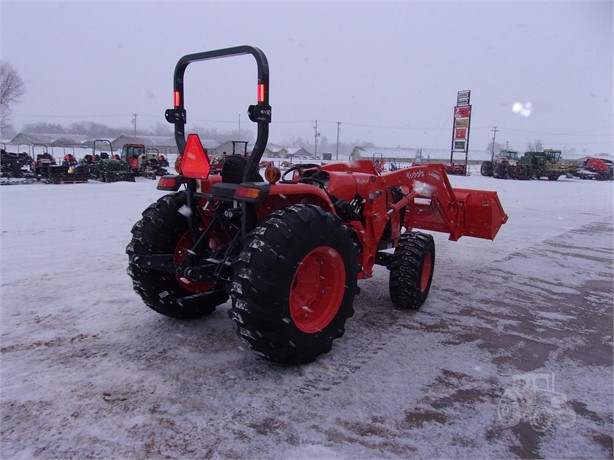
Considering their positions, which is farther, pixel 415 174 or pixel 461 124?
pixel 461 124

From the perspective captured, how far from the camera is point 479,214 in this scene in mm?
6258

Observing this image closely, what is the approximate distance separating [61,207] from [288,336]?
10124mm

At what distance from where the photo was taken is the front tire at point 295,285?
2.93m

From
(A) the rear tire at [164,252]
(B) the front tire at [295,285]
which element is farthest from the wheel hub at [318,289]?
(A) the rear tire at [164,252]

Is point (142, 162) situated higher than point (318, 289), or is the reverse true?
point (142, 162)

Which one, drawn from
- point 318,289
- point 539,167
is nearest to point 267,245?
point 318,289

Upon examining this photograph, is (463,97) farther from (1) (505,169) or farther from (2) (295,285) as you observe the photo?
(2) (295,285)

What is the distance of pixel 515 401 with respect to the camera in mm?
3021

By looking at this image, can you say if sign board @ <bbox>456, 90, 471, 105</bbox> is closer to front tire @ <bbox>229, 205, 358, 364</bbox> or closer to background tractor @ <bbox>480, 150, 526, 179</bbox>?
background tractor @ <bbox>480, 150, 526, 179</bbox>

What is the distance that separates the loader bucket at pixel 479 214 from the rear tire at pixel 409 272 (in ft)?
5.56

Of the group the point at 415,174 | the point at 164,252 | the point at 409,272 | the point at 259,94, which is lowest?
the point at 409,272

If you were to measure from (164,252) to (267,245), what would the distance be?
1356 millimetres

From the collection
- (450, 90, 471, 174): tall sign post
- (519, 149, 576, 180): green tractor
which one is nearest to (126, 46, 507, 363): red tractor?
(519, 149, 576, 180): green tractor

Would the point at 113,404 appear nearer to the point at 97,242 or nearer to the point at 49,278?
the point at 49,278
